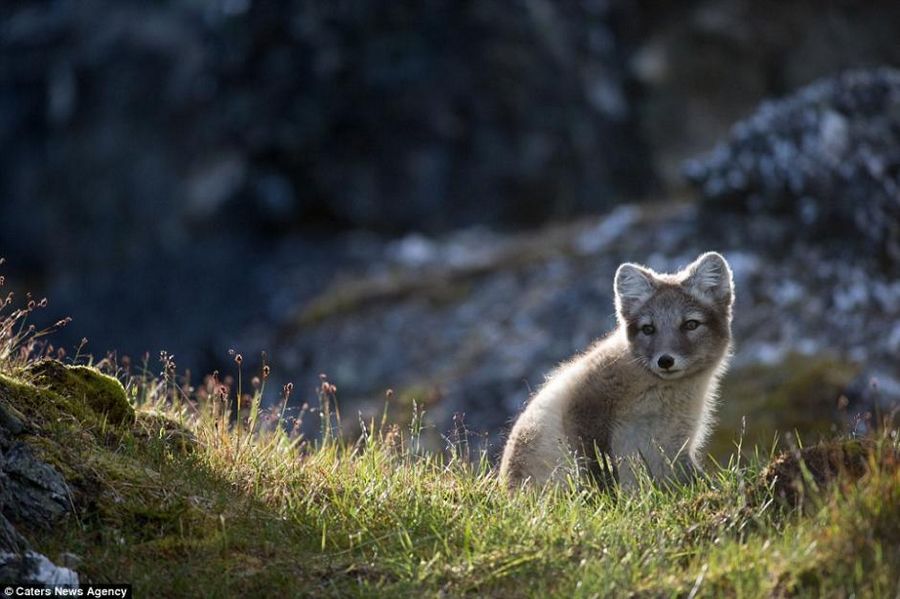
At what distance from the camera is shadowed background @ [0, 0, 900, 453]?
54.2 ft

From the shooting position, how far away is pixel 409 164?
69.7ft

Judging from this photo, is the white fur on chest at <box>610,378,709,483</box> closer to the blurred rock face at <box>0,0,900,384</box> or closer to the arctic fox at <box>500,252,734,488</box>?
the arctic fox at <box>500,252,734,488</box>

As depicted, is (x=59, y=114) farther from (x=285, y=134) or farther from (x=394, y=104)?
(x=394, y=104)

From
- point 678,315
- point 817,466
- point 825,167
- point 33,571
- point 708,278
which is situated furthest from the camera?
point 825,167

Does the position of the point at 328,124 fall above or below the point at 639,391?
above

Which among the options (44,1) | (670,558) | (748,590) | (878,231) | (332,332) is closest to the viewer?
(748,590)

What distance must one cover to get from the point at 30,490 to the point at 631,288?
4.28 m

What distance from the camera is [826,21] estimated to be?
22781 millimetres

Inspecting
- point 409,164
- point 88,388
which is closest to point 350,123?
point 409,164

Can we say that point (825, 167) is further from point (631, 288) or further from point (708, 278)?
point (631, 288)

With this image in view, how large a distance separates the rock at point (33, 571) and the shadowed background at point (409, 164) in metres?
11.1

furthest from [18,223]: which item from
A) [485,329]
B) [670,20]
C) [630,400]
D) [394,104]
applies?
[630,400]

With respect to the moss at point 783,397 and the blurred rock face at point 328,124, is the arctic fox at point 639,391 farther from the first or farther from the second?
the blurred rock face at point 328,124

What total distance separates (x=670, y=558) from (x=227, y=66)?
18.8 m
